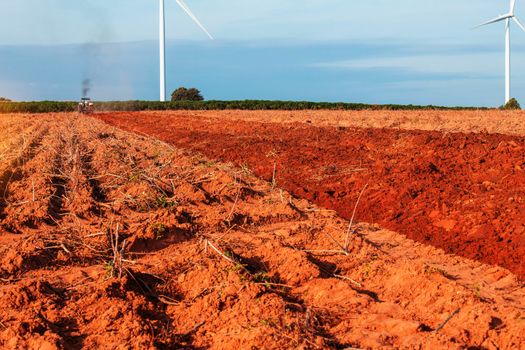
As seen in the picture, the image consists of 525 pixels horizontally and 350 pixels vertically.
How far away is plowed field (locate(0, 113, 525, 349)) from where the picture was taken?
14.4 ft

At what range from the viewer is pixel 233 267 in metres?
5.63

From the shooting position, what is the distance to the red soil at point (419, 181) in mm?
7625

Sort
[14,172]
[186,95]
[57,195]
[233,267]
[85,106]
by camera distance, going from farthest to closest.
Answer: [186,95]
[85,106]
[14,172]
[57,195]
[233,267]

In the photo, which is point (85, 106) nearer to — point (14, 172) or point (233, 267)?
point (14, 172)

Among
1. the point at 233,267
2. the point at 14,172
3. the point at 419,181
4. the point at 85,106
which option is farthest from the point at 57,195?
the point at 85,106

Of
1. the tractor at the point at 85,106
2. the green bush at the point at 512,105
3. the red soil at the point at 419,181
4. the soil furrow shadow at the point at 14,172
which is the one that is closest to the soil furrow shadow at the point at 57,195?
the soil furrow shadow at the point at 14,172

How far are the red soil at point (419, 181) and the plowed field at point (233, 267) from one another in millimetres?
70

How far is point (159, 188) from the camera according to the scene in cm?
959

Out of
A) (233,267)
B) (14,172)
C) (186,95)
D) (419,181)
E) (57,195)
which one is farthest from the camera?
(186,95)

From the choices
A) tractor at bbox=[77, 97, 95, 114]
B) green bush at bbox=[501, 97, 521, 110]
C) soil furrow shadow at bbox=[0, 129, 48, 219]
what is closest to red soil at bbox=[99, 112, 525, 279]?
soil furrow shadow at bbox=[0, 129, 48, 219]

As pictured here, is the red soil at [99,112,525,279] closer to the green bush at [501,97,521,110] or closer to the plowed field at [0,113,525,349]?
the plowed field at [0,113,525,349]

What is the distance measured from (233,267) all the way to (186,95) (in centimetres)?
7080

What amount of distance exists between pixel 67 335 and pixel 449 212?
5.52 metres

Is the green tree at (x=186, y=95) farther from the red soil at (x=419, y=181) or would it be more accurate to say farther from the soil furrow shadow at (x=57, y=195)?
the soil furrow shadow at (x=57, y=195)
